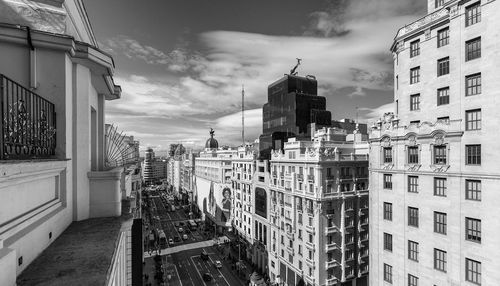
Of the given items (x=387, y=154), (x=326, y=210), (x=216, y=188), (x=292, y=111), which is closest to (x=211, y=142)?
(x=216, y=188)

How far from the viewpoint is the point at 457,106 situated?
22875mm

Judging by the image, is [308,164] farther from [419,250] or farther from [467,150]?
[467,150]

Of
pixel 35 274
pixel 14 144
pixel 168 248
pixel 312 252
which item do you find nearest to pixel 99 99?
pixel 14 144

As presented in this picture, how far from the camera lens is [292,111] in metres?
66.9

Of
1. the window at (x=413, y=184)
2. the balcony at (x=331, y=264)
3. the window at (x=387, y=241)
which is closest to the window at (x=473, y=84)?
the window at (x=413, y=184)

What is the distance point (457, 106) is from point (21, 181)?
2939 cm

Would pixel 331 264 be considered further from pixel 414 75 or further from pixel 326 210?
pixel 414 75

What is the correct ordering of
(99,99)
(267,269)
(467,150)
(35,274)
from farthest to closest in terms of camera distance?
(267,269) < (467,150) < (99,99) < (35,274)

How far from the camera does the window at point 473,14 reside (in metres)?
21.7

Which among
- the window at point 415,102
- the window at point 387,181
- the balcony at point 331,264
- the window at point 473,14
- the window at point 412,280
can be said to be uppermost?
the window at point 473,14

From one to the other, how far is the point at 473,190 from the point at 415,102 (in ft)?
32.8

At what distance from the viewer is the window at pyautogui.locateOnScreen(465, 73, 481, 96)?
21700mm

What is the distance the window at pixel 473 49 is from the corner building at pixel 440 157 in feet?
0.24

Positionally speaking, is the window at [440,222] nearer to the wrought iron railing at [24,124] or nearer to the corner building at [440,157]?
the corner building at [440,157]
